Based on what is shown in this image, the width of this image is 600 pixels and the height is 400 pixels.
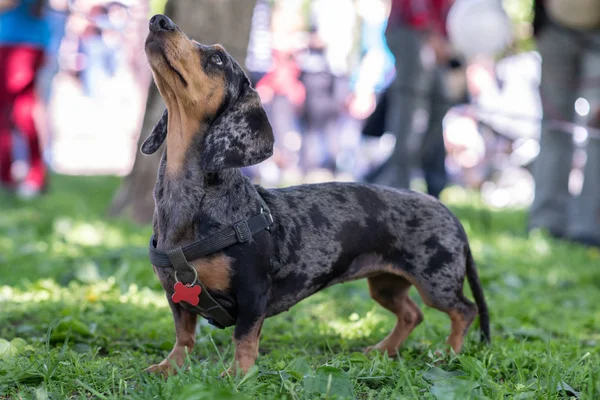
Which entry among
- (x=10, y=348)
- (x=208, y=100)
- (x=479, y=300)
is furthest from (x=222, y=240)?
(x=479, y=300)

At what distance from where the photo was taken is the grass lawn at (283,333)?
2.75 metres

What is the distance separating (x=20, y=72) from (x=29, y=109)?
0.42 m

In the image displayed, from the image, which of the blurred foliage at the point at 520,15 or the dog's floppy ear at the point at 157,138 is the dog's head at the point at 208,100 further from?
the blurred foliage at the point at 520,15

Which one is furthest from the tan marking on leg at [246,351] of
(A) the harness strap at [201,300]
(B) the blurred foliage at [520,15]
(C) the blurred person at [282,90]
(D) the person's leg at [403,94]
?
(B) the blurred foliage at [520,15]

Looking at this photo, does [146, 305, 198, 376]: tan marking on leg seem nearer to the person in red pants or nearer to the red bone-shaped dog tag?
the red bone-shaped dog tag

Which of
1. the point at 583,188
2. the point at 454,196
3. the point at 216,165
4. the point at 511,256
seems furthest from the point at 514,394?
the point at 454,196

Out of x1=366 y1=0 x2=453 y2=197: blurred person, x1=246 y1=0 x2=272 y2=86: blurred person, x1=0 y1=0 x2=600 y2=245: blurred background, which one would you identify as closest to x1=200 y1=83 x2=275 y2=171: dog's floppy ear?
x1=0 y1=0 x2=600 y2=245: blurred background

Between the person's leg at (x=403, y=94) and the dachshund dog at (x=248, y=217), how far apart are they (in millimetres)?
4212

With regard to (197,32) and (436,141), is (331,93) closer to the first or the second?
(436,141)

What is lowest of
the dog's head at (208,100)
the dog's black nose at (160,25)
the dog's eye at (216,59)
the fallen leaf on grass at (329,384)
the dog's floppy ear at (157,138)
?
the fallen leaf on grass at (329,384)

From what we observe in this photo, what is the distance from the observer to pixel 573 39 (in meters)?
7.22

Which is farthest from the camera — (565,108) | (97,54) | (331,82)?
(97,54)

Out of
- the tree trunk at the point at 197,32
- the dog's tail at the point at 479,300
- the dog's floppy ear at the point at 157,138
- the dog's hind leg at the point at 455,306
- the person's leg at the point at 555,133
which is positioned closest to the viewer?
the dog's floppy ear at the point at 157,138

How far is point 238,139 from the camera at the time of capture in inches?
118
